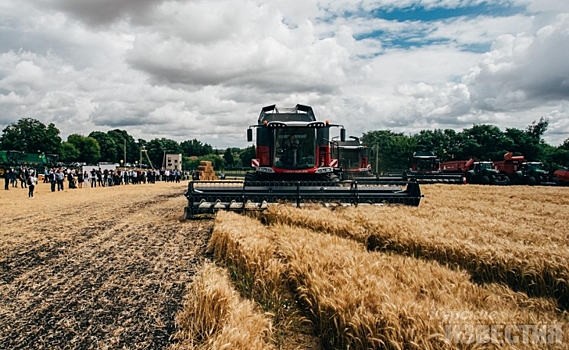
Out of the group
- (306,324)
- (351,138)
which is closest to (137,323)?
(306,324)

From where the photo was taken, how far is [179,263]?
5867 millimetres

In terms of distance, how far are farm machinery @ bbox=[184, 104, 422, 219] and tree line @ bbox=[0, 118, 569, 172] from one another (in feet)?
57.7

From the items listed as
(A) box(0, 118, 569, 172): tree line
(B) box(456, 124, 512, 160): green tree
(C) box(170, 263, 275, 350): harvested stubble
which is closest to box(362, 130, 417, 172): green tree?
(A) box(0, 118, 569, 172): tree line

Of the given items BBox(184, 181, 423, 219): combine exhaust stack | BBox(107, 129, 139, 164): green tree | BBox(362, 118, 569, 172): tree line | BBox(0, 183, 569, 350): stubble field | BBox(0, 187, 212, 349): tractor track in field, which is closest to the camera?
BBox(0, 183, 569, 350): stubble field

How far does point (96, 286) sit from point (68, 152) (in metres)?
107

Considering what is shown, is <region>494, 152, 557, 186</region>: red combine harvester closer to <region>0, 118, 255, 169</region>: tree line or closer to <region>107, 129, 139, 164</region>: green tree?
<region>0, 118, 255, 169</region>: tree line

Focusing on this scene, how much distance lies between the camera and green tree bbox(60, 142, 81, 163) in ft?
310

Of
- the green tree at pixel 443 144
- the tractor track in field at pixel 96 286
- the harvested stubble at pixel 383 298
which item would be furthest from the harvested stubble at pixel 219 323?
the green tree at pixel 443 144

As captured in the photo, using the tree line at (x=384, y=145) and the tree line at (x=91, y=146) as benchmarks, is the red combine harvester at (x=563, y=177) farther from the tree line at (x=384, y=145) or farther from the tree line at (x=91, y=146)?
the tree line at (x=91, y=146)

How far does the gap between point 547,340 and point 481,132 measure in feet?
241

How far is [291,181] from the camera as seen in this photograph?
11.1 m

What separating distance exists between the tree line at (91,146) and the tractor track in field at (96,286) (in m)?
56.5

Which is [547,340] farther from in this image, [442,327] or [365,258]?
[365,258]

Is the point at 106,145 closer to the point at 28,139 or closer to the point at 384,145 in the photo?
the point at 28,139
